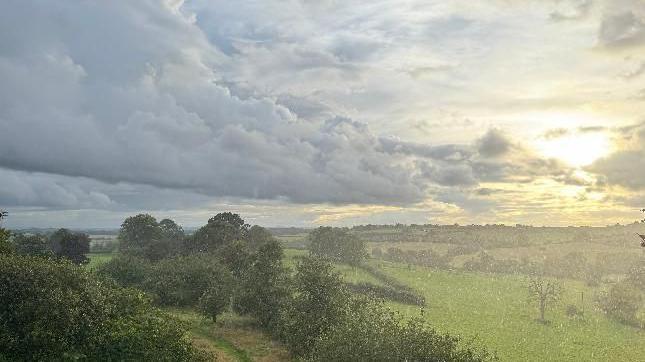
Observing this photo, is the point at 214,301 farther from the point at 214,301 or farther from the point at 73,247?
the point at 73,247

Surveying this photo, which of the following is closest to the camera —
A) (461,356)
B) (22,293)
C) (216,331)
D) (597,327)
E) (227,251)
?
(461,356)

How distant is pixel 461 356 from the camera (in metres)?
34.8

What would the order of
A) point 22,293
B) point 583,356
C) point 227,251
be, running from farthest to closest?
point 227,251, point 583,356, point 22,293

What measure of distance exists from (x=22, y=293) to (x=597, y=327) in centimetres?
11553

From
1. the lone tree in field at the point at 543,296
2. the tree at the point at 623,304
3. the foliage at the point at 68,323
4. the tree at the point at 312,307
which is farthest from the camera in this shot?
the tree at the point at 623,304

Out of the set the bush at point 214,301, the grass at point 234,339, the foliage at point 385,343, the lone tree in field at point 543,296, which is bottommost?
the lone tree in field at point 543,296

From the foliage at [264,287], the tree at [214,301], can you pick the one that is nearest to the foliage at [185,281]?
the tree at [214,301]

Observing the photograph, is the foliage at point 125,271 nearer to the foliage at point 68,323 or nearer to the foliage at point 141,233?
the foliage at point 68,323

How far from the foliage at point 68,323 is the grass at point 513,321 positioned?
59.1m

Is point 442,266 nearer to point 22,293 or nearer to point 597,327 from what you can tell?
point 597,327

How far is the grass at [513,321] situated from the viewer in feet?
284

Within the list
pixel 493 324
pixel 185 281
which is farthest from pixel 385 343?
pixel 493 324

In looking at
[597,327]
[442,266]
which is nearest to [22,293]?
[597,327]

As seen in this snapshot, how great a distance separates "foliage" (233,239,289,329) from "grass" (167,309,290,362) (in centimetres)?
216
